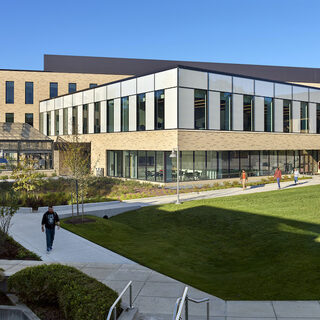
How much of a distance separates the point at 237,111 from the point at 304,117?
1096cm

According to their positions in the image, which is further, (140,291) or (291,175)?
(291,175)

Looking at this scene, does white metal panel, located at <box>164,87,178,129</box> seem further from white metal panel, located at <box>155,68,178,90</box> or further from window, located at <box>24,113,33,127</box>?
window, located at <box>24,113,33,127</box>

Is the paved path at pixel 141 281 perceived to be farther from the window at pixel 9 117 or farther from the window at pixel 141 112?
the window at pixel 9 117

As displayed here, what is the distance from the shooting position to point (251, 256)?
14156 mm

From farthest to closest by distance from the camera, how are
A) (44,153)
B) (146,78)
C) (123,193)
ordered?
(44,153) < (146,78) < (123,193)

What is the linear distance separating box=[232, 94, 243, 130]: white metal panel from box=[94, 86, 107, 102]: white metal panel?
14164 mm

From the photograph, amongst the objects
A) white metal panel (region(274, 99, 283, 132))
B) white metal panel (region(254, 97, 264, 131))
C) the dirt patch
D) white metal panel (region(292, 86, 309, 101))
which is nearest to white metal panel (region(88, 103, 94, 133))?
white metal panel (region(254, 97, 264, 131))

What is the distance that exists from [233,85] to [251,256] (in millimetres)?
24216

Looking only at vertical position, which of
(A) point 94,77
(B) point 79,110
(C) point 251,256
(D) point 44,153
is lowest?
(C) point 251,256

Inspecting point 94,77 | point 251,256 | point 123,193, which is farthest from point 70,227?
point 94,77

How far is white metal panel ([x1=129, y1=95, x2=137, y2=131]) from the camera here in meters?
36.4

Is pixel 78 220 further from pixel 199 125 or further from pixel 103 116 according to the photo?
pixel 103 116

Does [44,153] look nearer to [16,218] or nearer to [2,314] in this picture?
[16,218]

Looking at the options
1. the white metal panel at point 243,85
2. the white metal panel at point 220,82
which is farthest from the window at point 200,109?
the white metal panel at point 243,85
